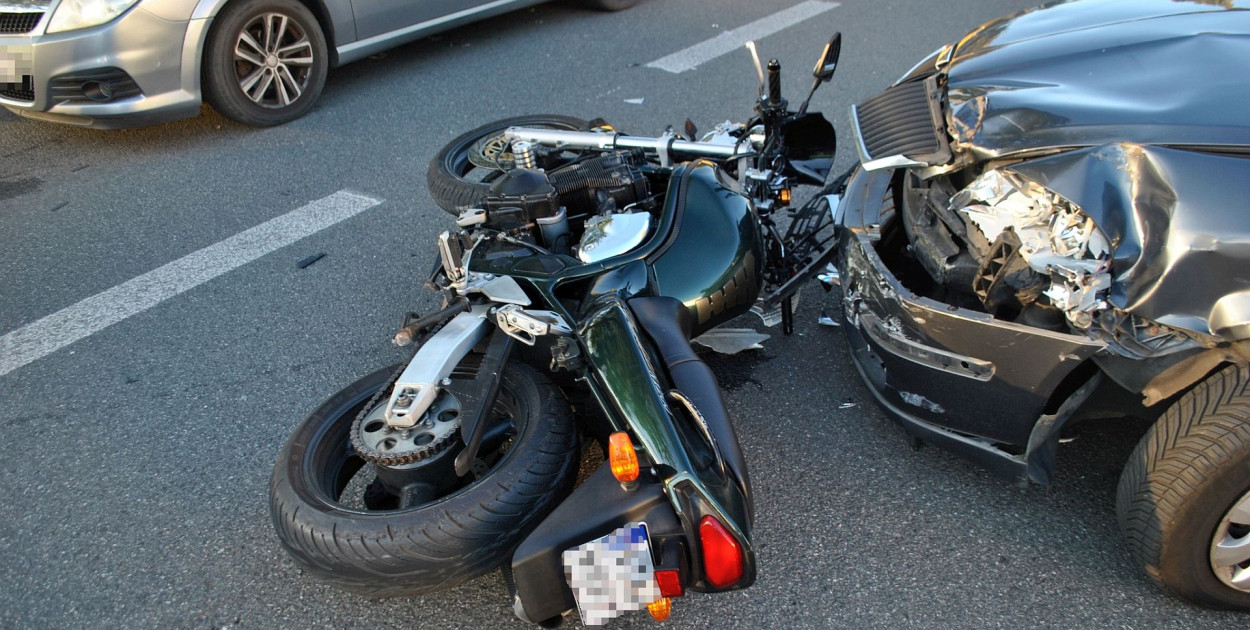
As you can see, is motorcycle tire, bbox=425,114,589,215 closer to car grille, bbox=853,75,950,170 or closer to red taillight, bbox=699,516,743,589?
car grille, bbox=853,75,950,170

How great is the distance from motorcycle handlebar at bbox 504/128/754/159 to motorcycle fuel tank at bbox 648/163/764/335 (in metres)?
0.47

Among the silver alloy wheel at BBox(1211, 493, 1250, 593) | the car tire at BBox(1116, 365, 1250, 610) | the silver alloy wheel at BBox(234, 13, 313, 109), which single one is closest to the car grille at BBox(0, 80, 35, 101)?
the silver alloy wheel at BBox(234, 13, 313, 109)

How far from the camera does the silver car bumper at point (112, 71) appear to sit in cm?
493

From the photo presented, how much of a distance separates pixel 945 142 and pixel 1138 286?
2.59 feet

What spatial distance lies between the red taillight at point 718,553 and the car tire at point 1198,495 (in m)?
1.11

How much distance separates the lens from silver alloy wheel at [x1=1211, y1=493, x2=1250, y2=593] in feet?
7.12

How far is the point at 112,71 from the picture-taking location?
16.4 ft

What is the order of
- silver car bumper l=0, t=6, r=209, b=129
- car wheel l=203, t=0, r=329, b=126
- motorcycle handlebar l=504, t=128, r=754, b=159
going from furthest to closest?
car wheel l=203, t=0, r=329, b=126 → silver car bumper l=0, t=6, r=209, b=129 → motorcycle handlebar l=504, t=128, r=754, b=159

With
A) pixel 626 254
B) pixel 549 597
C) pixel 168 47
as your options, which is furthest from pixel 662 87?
pixel 549 597

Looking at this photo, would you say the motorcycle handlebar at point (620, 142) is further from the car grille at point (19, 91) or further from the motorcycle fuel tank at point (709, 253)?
the car grille at point (19, 91)

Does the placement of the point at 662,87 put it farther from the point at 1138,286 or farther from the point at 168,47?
the point at 1138,286

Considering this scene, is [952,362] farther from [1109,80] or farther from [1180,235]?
[1109,80]

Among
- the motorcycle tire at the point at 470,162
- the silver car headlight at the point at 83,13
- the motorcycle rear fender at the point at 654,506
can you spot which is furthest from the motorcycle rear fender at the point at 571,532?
the silver car headlight at the point at 83,13

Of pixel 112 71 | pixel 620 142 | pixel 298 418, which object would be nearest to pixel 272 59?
pixel 112 71
